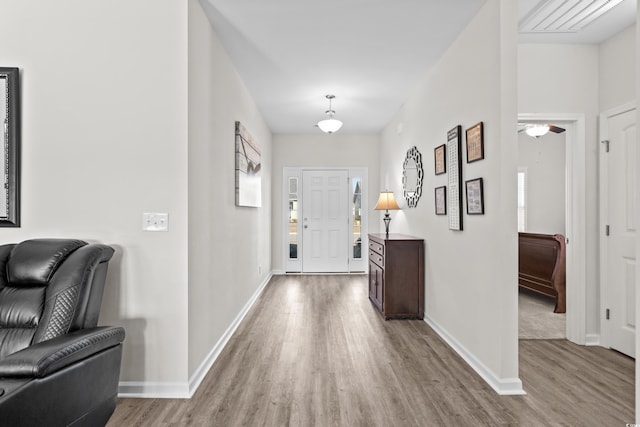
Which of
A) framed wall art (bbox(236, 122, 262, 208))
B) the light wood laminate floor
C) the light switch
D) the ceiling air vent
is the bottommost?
the light wood laminate floor

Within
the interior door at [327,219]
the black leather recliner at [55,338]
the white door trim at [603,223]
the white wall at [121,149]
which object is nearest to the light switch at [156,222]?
the white wall at [121,149]

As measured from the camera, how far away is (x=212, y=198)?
2.68 metres

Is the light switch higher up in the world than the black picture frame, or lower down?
lower down

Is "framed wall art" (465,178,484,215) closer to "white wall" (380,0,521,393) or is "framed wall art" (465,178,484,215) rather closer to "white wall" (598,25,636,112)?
"white wall" (380,0,521,393)

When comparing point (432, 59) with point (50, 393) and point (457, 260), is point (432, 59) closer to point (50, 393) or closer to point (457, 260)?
point (457, 260)

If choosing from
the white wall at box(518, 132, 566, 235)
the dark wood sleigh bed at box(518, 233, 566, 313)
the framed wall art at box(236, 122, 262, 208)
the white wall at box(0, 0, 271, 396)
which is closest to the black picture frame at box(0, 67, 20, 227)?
the white wall at box(0, 0, 271, 396)

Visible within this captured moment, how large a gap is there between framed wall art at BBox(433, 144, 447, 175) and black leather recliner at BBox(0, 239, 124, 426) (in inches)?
108

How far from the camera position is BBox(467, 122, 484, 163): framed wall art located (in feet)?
8.14

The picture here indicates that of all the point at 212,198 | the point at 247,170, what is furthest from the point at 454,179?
the point at 247,170

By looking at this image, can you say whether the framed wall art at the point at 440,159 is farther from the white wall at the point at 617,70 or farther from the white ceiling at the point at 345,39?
the white wall at the point at 617,70

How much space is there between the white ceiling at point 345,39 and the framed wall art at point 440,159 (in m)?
0.88

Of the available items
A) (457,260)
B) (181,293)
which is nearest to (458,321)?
(457,260)

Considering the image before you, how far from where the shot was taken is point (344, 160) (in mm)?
6461

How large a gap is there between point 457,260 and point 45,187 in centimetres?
305
